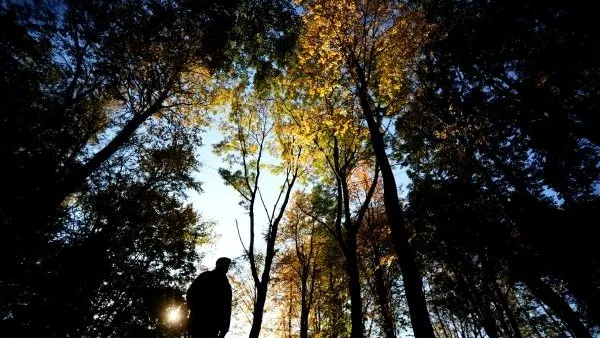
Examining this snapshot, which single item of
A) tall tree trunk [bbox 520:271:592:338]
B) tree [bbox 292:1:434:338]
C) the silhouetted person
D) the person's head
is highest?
tree [bbox 292:1:434:338]

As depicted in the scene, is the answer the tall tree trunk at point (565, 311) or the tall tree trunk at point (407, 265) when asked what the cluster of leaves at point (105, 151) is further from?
the tall tree trunk at point (565, 311)

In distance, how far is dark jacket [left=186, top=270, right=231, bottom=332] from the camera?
171 inches

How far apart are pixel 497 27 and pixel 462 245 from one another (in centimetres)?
1023

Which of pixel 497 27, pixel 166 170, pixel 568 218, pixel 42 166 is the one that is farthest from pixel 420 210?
pixel 42 166

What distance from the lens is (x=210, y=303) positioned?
4.43 m

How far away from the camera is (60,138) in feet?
34.5

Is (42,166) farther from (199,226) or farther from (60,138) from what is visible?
(199,226)

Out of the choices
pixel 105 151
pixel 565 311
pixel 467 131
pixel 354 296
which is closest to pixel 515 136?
pixel 467 131

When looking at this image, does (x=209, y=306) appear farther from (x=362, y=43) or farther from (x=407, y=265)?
(x=362, y=43)

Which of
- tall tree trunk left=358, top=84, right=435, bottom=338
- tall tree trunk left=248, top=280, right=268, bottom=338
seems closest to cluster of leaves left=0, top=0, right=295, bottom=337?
tall tree trunk left=248, top=280, right=268, bottom=338

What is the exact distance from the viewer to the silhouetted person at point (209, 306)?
430 cm

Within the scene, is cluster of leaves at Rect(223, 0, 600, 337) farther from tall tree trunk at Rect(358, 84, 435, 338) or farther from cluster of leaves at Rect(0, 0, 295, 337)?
cluster of leaves at Rect(0, 0, 295, 337)

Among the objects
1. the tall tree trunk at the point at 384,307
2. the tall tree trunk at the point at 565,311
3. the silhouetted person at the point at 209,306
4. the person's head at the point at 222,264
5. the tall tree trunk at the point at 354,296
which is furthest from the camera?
the tall tree trunk at the point at 384,307

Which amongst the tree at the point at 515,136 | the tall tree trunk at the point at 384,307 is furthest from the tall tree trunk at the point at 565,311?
the tall tree trunk at the point at 384,307
